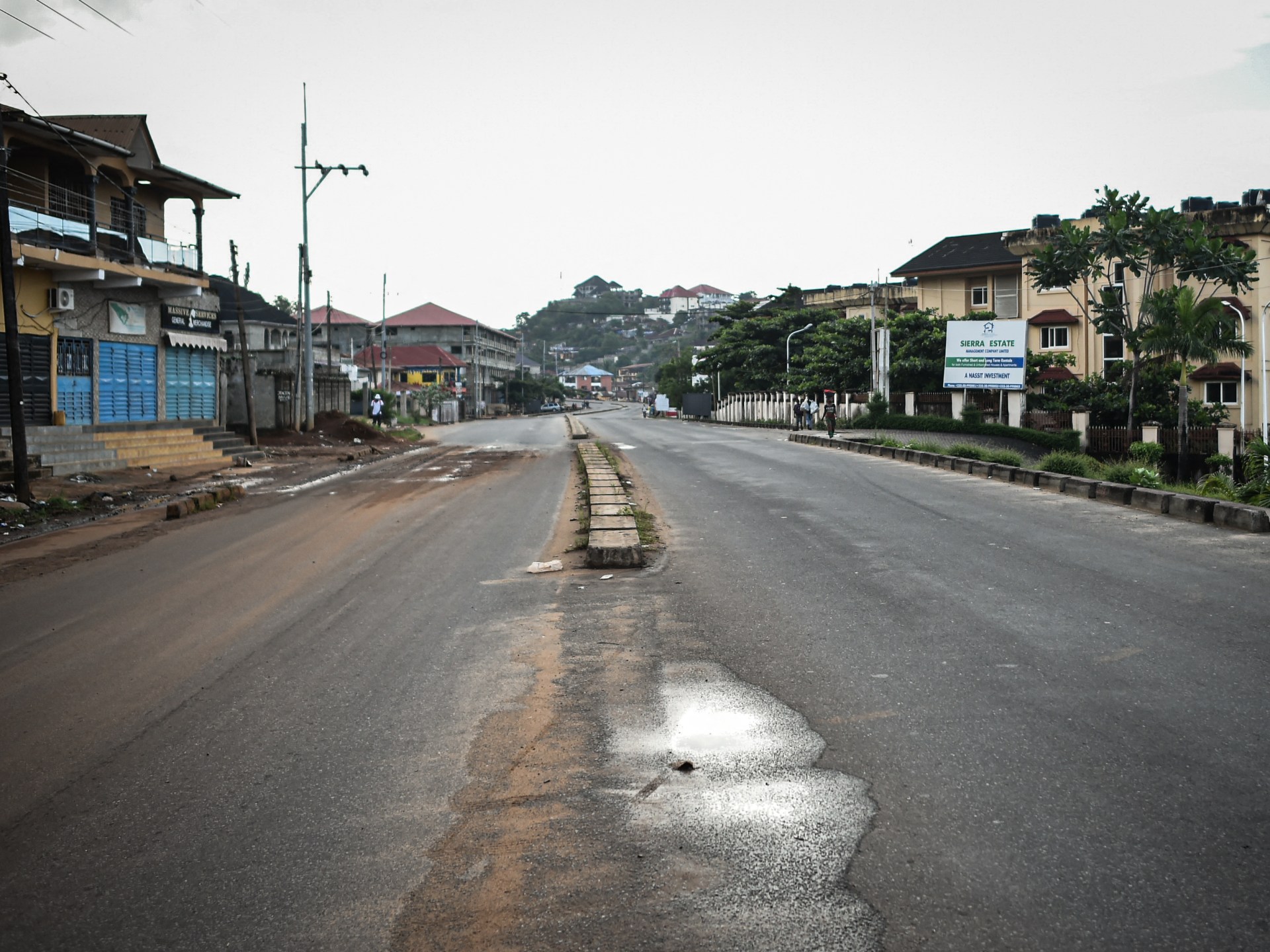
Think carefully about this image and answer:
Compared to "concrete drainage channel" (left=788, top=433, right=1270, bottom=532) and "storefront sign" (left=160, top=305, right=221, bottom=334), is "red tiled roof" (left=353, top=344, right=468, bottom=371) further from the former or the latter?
"concrete drainage channel" (left=788, top=433, right=1270, bottom=532)

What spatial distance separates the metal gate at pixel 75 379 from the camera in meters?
23.8

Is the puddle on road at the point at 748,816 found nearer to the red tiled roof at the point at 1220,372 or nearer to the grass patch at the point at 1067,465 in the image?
the grass patch at the point at 1067,465

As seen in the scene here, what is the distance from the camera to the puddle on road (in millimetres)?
3188

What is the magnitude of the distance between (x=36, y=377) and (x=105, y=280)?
122 inches

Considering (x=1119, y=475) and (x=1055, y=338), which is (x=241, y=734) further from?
(x=1055, y=338)

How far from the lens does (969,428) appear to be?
114ft

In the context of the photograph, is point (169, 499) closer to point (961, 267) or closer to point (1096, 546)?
point (1096, 546)

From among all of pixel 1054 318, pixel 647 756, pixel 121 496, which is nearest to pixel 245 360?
pixel 121 496

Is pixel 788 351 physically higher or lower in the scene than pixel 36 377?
higher

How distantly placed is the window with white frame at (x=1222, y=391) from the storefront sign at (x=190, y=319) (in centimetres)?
3909

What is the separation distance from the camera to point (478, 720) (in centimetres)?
516

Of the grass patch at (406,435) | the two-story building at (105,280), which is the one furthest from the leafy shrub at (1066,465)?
the grass patch at (406,435)

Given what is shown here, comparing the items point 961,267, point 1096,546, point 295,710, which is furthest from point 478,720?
point 961,267

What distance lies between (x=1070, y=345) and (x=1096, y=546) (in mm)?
42837
